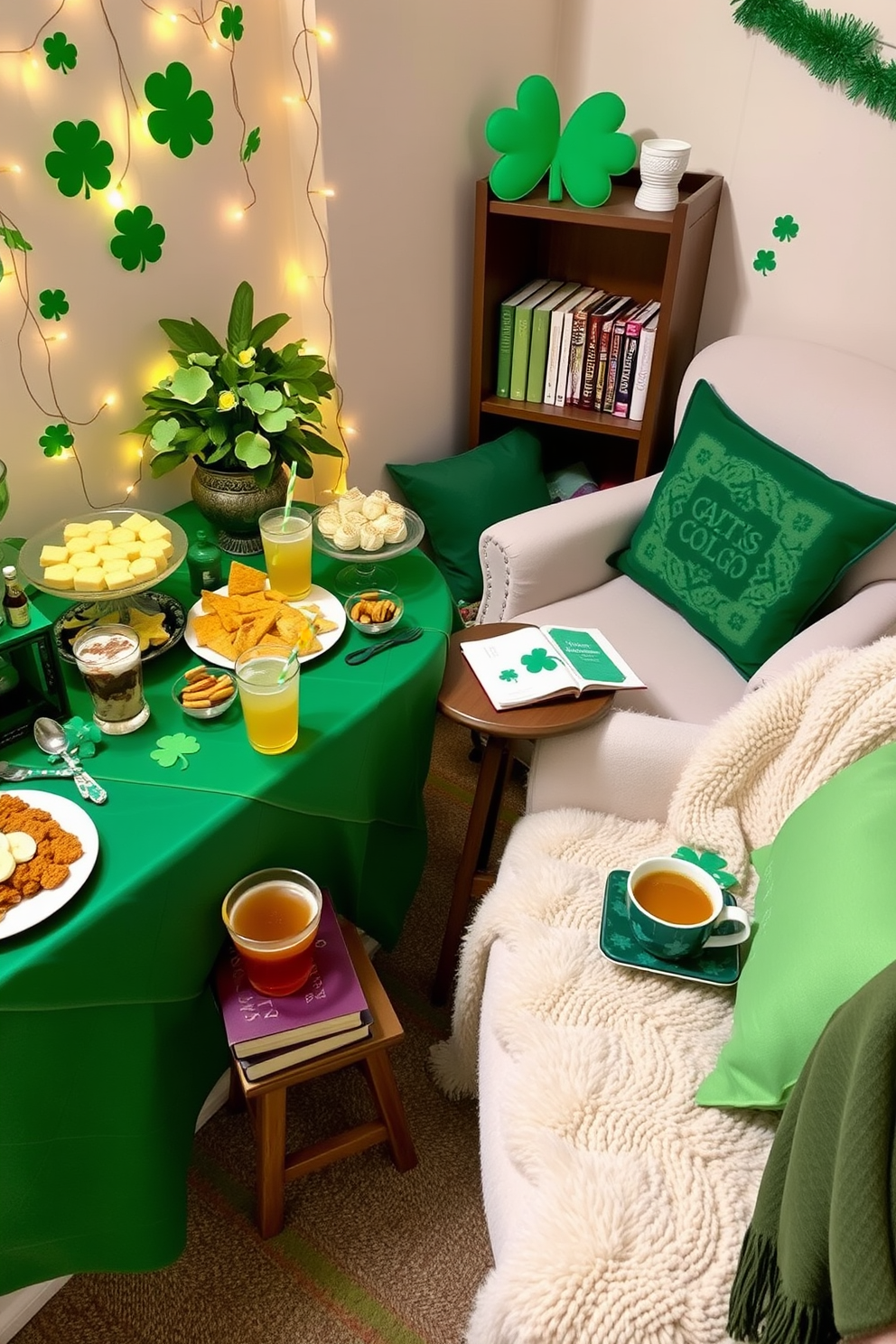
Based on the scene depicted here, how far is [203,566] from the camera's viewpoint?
4.91ft

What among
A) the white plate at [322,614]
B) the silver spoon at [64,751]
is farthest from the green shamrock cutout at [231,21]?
the silver spoon at [64,751]

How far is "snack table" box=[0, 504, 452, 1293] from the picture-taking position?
1.05m

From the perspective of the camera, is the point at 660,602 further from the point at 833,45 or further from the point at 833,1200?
the point at 833,1200

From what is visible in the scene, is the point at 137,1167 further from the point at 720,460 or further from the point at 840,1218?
the point at 720,460

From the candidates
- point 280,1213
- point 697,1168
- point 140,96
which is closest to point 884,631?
point 697,1168

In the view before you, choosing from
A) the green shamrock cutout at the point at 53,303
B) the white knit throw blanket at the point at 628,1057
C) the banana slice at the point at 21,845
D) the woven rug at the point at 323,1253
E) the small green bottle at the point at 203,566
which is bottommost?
the woven rug at the point at 323,1253

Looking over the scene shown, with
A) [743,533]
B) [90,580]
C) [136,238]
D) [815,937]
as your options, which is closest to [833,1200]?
[815,937]

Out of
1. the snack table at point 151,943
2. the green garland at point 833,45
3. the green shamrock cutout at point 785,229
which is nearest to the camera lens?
the snack table at point 151,943

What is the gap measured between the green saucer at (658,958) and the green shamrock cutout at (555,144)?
5.08ft

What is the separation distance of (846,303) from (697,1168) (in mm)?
1858

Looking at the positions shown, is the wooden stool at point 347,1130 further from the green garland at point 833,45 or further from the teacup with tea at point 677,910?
the green garland at point 833,45

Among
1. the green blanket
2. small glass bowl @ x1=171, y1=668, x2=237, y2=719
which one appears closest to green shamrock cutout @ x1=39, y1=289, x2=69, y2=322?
small glass bowl @ x1=171, y1=668, x2=237, y2=719

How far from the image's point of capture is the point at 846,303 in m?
2.13

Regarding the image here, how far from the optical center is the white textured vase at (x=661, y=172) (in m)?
1.94
